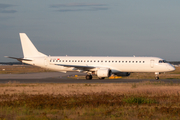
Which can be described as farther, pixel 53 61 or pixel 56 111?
pixel 53 61

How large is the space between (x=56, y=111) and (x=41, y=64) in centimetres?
3140

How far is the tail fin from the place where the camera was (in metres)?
43.8

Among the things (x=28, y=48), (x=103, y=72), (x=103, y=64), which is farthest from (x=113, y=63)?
(x=28, y=48)

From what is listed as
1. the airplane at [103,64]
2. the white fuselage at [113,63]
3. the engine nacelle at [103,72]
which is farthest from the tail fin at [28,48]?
the engine nacelle at [103,72]

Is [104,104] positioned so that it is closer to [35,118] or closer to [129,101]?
[129,101]

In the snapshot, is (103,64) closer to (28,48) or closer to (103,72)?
(103,72)

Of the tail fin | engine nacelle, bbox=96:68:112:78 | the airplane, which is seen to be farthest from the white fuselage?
engine nacelle, bbox=96:68:112:78

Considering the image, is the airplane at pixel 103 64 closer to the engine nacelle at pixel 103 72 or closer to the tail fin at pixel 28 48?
the engine nacelle at pixel 103 72

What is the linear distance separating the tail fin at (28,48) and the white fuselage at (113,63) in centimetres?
151

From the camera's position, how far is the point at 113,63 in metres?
39.9

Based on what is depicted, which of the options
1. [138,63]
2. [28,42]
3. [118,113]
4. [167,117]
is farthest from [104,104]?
[28,42]

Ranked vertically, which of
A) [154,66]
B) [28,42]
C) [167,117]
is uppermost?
[28,42]

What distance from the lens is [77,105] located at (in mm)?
13547

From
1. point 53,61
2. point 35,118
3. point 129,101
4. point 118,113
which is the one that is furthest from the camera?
point 53,61
